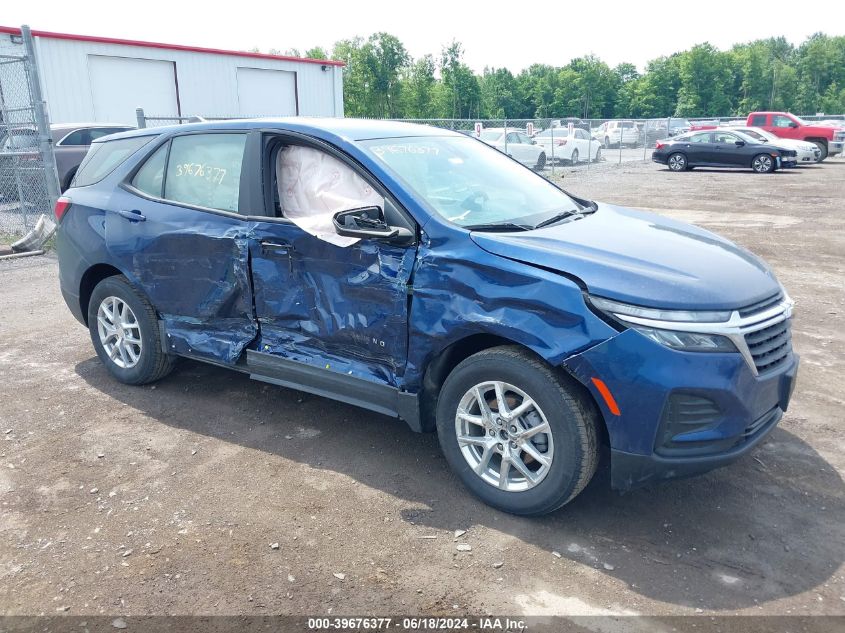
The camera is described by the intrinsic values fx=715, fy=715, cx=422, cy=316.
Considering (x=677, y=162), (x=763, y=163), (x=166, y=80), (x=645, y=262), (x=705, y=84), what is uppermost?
(x=705, y=84)

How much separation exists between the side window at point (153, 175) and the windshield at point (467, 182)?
5.44 feet

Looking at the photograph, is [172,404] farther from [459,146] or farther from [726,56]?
[726,56]

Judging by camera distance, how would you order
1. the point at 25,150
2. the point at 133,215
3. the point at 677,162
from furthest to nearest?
the point at 677,162, the point at 25,150, the point at 133,215

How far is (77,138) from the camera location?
14.6m

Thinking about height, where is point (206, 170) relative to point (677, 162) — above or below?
above

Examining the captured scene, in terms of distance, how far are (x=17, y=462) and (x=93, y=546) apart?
1.17 meters

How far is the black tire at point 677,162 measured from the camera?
25516 mm

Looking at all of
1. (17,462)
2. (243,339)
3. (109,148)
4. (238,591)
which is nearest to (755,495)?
(238,591)

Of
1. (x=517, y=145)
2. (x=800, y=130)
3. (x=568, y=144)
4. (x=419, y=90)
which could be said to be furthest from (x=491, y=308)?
(x=419, y=90)

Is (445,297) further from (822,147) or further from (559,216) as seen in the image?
(822,147)

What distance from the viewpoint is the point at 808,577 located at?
301cm

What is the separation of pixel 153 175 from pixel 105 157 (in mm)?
690

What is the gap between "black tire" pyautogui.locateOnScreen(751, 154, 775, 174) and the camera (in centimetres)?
2403

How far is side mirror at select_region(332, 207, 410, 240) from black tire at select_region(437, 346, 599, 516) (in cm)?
81
